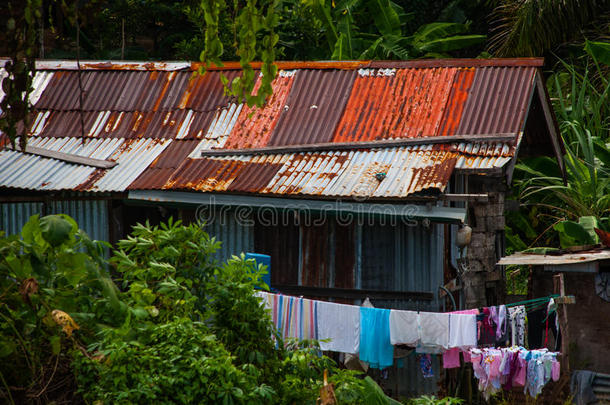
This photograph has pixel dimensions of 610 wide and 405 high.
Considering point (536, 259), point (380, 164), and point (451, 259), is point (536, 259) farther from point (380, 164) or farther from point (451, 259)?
point (380, 164)

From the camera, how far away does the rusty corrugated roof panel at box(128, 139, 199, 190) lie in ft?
31.2

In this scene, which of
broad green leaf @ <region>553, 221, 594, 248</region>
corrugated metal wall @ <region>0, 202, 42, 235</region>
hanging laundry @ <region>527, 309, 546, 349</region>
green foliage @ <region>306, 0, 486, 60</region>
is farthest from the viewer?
green foliage @ <region>306, 0, 486, 60</region>

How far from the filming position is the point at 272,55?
4496 millimetres

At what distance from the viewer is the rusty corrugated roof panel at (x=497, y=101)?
387 inches

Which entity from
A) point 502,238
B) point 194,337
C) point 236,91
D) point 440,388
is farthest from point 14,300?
point 502,238

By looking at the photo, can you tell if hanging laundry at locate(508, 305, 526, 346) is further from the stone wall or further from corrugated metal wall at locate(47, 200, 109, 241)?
corrugated metal wall at locate(47, 200, 109, 241)

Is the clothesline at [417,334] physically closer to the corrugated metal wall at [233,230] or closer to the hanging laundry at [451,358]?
the hanging laundry at [451,358]

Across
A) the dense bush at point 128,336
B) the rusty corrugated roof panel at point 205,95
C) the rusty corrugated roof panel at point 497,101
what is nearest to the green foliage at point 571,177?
the rusty corrugated roof panel at point 497,101

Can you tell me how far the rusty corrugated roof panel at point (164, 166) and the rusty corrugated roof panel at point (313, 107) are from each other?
1.13 metres

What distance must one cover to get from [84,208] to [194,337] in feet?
18.9

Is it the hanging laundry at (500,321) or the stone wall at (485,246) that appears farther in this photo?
the stone wall at (485,246)

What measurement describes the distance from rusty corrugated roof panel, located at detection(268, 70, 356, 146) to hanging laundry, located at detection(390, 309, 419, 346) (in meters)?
2.83

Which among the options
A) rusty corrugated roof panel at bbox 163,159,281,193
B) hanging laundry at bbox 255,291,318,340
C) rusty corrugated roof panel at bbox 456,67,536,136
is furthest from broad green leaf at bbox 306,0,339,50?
hanging laundry at bbox 255,291,318,340

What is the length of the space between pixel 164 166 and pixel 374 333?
139 inches
